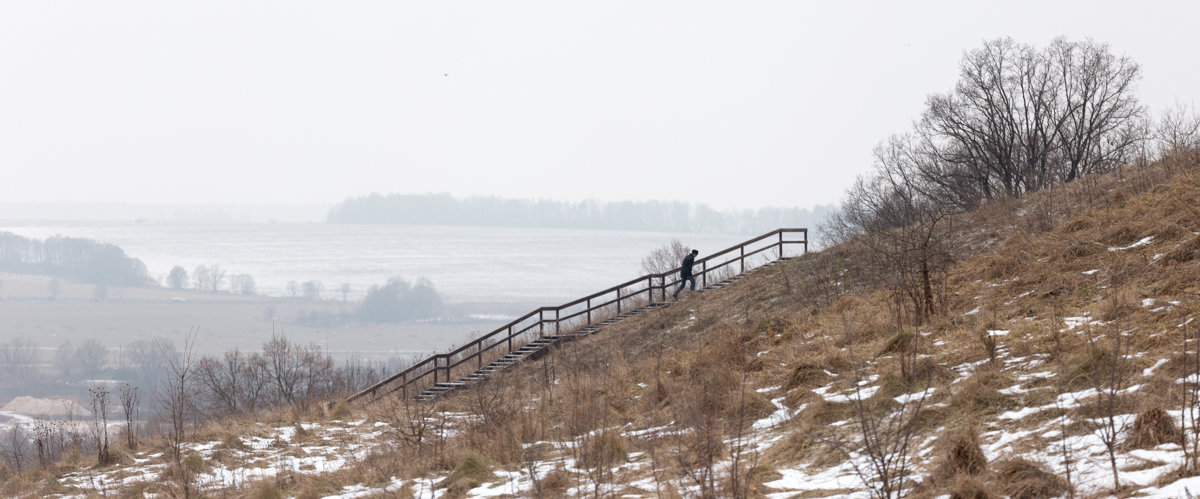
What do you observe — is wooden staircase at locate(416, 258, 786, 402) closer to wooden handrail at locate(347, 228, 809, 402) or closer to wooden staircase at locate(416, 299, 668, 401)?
wooden staircase at locate(416, 299, 668, 401)

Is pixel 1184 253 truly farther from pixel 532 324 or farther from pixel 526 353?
pixel 526 353

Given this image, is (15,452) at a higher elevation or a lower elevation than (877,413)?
lower

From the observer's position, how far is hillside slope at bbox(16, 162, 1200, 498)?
629cm

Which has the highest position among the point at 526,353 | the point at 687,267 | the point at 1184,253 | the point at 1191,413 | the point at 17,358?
the point at 1184,253

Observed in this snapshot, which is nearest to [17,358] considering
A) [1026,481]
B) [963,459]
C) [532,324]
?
[532,324]

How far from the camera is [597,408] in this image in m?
10.5

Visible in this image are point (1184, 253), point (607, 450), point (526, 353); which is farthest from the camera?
point (526, 353)

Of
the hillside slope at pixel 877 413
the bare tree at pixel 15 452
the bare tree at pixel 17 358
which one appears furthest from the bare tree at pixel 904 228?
the bare tree at pixel 17 358

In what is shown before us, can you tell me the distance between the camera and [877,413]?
797cm

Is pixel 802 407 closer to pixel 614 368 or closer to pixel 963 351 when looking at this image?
pixel 963 351

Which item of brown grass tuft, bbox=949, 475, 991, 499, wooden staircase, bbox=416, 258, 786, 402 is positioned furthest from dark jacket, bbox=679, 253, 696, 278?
brown grass tuft, bbox=949, 475, 991, 499

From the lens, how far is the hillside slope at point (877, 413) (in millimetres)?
6289

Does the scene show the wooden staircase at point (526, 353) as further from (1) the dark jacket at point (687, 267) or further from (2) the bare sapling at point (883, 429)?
(2) the bare sapling at point (883, 429)

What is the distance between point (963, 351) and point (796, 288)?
1355cm
